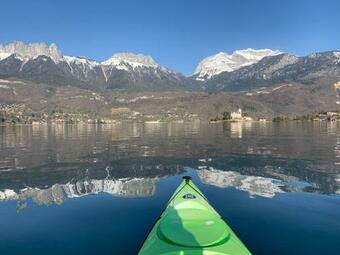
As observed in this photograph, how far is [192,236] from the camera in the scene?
15836 millimetres

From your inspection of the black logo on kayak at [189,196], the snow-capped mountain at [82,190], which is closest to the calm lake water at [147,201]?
the snow-capped mountain at [82,190]

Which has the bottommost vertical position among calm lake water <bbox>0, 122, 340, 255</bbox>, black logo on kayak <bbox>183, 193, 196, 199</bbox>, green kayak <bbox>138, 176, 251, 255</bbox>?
calm lake water <bbox>0, 122, 340, 255</bbox>

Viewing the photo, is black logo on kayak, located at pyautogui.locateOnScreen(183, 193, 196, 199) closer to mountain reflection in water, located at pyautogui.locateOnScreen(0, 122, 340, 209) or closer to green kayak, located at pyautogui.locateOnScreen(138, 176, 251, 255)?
green kayak, located at pyautogui.locateOnScreen(138, 176, 251, 255)

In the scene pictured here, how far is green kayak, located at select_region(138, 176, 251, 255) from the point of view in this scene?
14.7 metres

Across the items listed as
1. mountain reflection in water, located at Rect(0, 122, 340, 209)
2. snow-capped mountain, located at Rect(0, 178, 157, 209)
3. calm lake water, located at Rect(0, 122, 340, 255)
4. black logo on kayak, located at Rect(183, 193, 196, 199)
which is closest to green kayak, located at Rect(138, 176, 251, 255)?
black logo on kayak, located at Rect(183, 193, 196, 199)

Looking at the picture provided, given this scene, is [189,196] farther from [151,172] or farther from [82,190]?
[151,172]

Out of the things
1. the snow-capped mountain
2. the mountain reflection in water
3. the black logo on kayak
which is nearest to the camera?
the black logo on kayak

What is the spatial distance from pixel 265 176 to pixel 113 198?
18.0m

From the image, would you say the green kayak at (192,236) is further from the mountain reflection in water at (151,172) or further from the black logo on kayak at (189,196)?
the mountain reflection in water at (151,172)

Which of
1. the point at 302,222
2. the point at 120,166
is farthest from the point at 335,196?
the point at 120,166

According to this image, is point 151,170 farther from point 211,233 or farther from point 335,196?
point 211,233

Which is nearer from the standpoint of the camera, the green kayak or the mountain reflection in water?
the green kayak

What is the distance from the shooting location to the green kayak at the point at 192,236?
48.3ft

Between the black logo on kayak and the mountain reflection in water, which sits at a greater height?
the black logo on kayak
